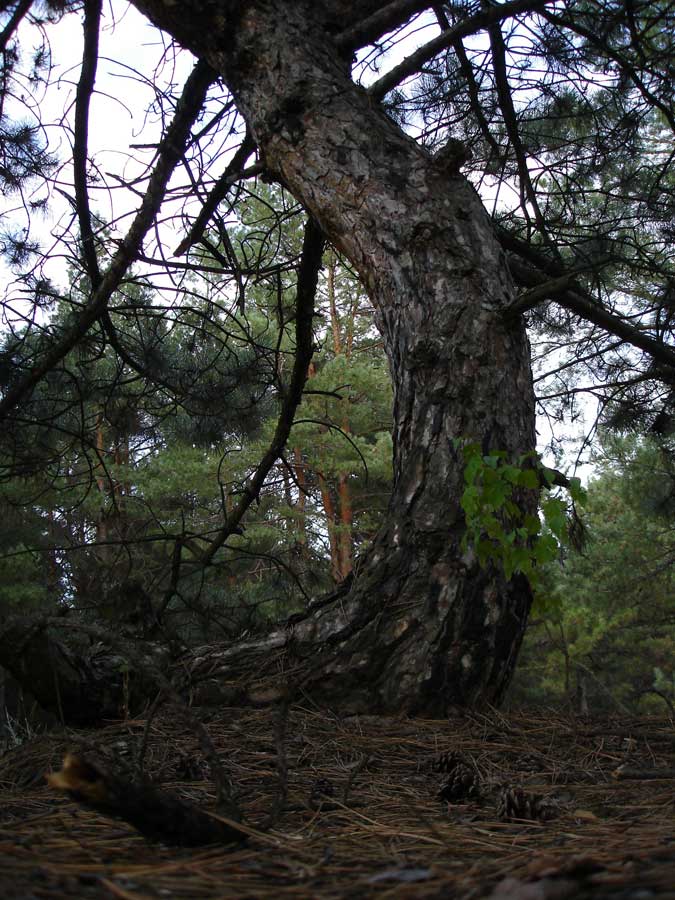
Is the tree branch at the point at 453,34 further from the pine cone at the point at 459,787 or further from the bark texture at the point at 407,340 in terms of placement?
the pine cone at the point at 459,787

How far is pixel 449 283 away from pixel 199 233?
1.61m

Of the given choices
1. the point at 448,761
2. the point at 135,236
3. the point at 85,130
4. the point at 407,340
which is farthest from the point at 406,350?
the point at 85,130

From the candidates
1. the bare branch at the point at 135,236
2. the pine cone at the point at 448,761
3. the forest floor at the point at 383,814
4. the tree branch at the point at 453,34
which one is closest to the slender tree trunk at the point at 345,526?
the bare branch at the point at 135,236

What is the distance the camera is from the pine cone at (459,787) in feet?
4.79

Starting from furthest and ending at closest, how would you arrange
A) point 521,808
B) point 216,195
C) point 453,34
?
point 216,195 → point 453,34 → point 521,808

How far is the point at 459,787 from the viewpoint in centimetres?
146

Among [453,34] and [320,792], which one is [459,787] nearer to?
[320,792]

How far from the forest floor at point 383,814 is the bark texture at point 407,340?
19 cm

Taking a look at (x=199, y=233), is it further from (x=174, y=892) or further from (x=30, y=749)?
(x=174, y=892)

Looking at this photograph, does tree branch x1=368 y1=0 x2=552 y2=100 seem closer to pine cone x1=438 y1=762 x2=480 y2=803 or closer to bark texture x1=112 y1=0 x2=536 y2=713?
bark texture x1=112 y1=0 x2=536 y2=713

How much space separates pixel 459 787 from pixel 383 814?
0.70 ft

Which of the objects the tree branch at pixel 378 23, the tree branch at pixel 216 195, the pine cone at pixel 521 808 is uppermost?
the tree branch at pixel 378 23

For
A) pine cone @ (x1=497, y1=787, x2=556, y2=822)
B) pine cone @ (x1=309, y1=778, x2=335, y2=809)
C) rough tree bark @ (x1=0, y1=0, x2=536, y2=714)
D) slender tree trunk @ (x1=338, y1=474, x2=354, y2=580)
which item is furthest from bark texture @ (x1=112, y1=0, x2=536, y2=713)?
slender tree trunk @ (x1=338, y1=474, x2=354, y2=580)

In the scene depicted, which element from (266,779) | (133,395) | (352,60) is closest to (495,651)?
(266,779)
